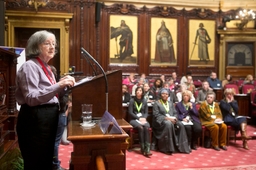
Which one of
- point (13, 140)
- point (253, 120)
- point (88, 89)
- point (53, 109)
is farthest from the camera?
point (253, 120)

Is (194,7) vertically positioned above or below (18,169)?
above

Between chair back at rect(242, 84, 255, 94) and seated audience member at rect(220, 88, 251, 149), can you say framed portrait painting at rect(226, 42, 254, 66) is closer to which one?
chair back at rect(242, 84, 255, 94)

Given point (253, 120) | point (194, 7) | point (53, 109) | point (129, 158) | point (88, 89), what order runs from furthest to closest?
point (194, 7) < point (253, 120) < point (129, 158) < point (88, 89) < point (53, 109)

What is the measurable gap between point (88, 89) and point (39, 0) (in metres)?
8.97

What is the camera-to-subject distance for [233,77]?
12.7 metres

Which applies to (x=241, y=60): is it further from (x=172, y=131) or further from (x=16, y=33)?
(x=16, y=33)

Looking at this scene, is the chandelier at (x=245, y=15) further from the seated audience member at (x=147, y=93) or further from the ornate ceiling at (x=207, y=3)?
the seated audience member at (x=147, y=93)

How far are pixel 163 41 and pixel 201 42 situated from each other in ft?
5.58

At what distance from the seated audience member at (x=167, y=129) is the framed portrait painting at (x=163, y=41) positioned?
5.97 meters

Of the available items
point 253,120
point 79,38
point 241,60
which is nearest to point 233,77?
point 241,60

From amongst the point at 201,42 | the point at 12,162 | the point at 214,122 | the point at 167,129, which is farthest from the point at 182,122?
the point at 201,42

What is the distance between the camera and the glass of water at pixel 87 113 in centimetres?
217

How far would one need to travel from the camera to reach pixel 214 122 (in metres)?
6.34

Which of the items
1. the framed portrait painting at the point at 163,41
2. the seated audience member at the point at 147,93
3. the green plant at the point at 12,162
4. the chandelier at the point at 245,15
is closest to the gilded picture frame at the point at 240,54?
the chandelier at the point at 245,15
